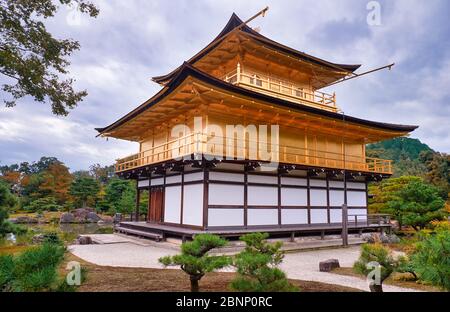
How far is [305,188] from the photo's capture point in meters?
16.3

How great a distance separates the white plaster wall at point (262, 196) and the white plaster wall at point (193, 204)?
2.34 m

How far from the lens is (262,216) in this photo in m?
14.5

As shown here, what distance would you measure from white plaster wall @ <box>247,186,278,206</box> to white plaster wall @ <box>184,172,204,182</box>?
242 centimetres

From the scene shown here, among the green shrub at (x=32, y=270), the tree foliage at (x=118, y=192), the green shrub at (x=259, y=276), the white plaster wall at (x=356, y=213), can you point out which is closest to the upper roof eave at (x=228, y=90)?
the white plaster wall at (x=356, y=213)

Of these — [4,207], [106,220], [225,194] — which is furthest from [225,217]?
[106,220]

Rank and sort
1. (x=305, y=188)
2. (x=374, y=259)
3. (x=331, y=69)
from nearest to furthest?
(x=374, y=259), (x=305, y=188), (x=331, y=69)

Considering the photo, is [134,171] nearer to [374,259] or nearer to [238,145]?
[238,145]

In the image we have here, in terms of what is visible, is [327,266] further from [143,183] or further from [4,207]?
[143,183]

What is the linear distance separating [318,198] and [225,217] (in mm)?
6201

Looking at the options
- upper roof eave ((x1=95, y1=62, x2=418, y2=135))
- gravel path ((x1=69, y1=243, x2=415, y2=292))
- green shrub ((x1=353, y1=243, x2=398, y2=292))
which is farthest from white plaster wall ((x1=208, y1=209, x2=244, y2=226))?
green shrub ((x1=353, y1=243, x2=398, y2=292))
